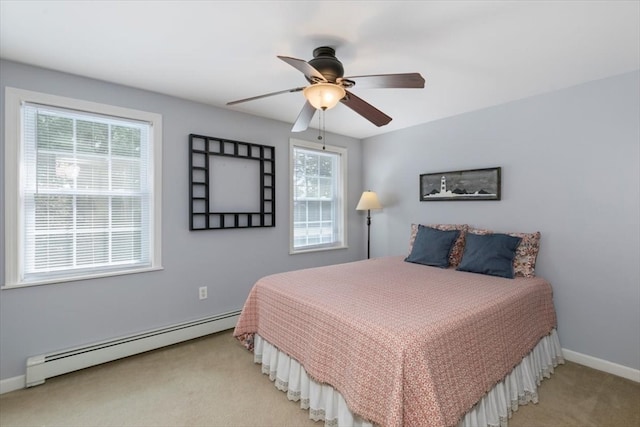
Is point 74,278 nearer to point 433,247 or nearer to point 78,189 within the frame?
point 78,189

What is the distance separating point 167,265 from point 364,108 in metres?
2.30

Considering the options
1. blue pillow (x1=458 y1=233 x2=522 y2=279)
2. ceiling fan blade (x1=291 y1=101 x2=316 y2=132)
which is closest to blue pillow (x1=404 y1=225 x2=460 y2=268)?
blue pillow (x1=458 y1=233 x2=522 y2=279)

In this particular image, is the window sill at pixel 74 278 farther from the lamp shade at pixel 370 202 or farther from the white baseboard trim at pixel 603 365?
the white baseboard trim at pixel 603 365

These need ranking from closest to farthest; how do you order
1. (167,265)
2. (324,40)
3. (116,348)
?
(324,40)
(116,348)
(167,265)

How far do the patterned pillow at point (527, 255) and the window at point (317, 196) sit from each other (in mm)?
2232

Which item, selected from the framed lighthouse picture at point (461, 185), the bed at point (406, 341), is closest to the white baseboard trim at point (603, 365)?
the bed at point (406, 341)

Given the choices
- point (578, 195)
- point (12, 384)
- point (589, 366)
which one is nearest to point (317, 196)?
point (578, 195)

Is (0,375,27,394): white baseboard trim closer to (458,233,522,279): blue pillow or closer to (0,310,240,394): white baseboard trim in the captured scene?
(0,310,240,394): white baseboard trim

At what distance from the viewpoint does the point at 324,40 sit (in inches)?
75.4

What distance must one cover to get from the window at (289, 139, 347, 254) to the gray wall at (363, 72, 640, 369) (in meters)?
1.63

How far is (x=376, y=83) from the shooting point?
1.83m

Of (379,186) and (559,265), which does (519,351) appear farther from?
(379,186)

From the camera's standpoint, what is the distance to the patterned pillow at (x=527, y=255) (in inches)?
104

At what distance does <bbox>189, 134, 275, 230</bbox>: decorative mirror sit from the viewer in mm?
3084
